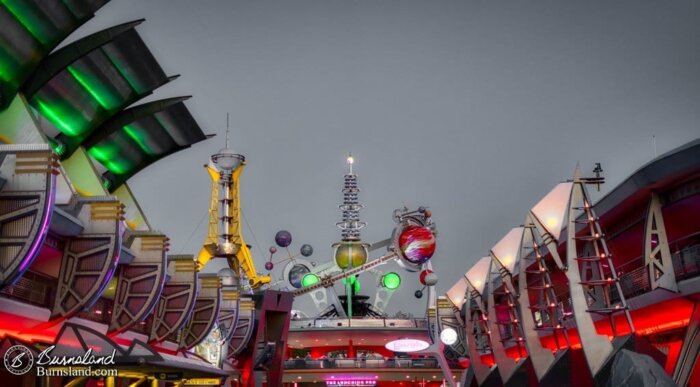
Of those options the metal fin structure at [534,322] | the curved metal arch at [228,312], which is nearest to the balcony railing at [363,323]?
the curved metal arch at [228,312]

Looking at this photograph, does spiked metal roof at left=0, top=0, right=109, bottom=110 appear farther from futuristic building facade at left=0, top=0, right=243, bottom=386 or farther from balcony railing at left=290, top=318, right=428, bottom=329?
balcony railing at left=290, top=318, right=428, bottom=329

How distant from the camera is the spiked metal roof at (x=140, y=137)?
135ft

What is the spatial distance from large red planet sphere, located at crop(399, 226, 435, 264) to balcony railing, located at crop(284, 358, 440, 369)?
984cm

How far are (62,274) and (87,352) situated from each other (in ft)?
16.3

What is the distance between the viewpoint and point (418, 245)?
229 feet

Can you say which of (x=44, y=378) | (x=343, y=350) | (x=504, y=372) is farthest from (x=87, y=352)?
(x=343, y=350)

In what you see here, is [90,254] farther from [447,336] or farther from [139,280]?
[447,336]

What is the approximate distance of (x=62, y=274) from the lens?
25.4 metres

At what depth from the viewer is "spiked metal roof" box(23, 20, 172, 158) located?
33406 millimetres

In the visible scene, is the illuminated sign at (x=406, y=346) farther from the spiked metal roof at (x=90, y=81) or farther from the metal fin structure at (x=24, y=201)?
the metal fin structure at (x=24, y=201)

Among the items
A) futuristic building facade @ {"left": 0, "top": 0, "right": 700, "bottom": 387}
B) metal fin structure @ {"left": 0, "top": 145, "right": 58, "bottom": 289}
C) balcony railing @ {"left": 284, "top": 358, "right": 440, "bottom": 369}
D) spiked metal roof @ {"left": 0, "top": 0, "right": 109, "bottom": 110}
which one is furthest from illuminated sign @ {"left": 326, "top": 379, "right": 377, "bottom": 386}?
metal fin structure @ {"left": 0, "top": 145, "right": 58, "bottom": 289}

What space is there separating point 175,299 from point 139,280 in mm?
5693

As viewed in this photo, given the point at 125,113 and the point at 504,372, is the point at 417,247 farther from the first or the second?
the point at 125,113

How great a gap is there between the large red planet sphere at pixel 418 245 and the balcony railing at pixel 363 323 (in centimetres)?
2282
